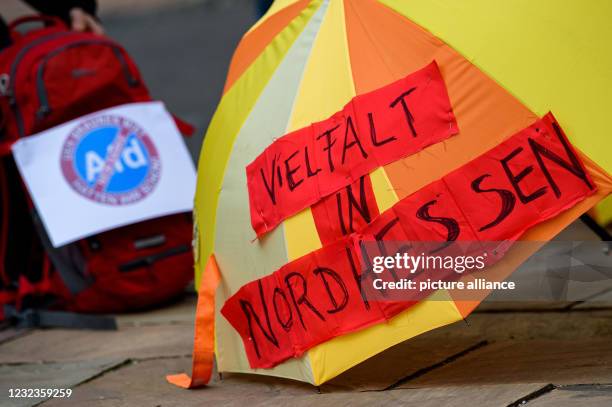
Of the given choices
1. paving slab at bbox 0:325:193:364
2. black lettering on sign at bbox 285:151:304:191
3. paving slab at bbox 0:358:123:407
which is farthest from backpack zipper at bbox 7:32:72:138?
black lettering on sign at bbox 285:151:304:191

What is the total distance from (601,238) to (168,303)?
1.89 m

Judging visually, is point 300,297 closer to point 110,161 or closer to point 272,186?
point 272,186

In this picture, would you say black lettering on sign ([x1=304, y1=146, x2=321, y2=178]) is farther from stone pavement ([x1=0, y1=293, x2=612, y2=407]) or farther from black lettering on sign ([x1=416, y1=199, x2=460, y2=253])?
stone pavement ([x1=0, y1=293, x2=612, y2=407])

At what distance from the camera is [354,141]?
8.20 feet

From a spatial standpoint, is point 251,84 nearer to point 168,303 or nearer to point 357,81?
point 357,81

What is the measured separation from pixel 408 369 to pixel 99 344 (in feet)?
4.09

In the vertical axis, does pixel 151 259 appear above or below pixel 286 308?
below

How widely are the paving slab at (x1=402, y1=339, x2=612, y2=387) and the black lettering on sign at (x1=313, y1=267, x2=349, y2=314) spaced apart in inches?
12.8

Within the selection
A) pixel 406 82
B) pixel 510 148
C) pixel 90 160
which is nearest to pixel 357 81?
pixel 406 82

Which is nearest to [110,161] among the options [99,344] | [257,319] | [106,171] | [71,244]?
[106,171]

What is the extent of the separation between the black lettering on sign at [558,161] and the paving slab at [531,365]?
1.71 ft

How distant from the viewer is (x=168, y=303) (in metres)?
4.17

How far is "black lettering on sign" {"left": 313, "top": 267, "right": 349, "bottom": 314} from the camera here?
2.51 m

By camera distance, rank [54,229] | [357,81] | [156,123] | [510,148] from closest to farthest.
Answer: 1. [510,148]
2. [357,81]
3. [54,229]
4. [156,123]
